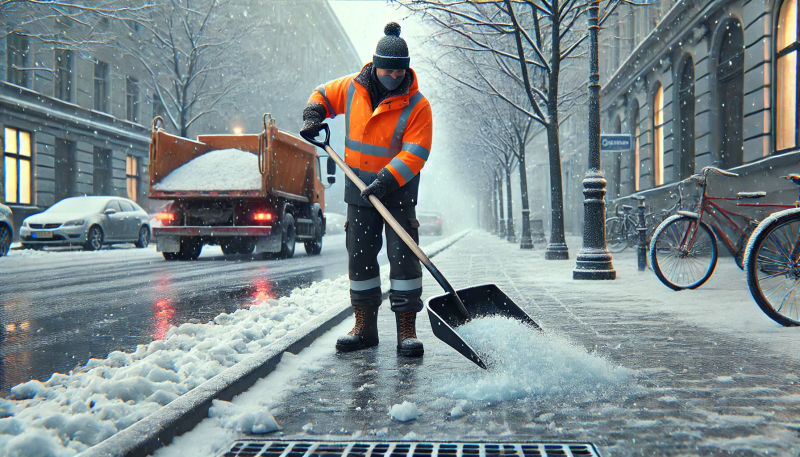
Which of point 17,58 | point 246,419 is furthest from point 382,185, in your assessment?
point 17,58

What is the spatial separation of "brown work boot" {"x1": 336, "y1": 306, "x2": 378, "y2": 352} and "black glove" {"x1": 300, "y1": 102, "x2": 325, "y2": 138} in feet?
4.02

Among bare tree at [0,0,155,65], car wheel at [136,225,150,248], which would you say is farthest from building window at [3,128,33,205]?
car wheel at [136,225,150,248]

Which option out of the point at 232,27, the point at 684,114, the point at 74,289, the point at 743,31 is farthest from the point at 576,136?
the point at 74,289

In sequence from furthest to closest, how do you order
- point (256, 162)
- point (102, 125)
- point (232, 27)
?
1. point (102, 125)
2. point (232, 27)
3. point (256, 162)

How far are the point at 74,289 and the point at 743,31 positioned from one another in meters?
12.0

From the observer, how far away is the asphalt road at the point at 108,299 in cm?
429

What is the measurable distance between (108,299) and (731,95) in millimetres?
12157

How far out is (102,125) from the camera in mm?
25906

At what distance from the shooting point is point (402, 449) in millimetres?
2404

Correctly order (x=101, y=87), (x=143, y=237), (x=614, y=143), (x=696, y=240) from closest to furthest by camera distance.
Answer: (x=696, y=240), (x=614, y=143), (x=143, y=237), (x=101, y=87)

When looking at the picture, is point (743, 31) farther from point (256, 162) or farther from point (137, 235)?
point (137, 235)

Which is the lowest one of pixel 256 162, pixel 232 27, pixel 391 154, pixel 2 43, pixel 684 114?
pixel 391 154

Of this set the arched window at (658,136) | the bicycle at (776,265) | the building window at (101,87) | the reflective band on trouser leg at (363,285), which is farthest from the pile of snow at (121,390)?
the building window at (101,87)

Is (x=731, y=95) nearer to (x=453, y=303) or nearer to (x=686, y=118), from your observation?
(x=686, y=118)
